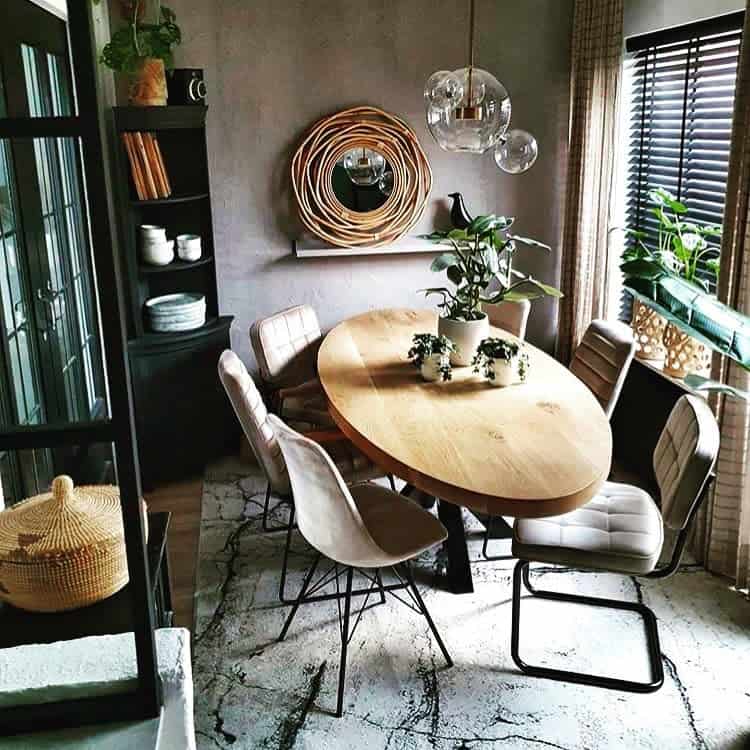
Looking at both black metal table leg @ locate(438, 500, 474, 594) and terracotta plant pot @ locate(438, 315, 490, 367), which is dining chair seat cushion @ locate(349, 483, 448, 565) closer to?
black metal table leg @ locate(438, 500, 474, 594)

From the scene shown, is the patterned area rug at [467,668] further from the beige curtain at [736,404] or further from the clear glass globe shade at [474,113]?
the clear glass globe shade at [474,113]

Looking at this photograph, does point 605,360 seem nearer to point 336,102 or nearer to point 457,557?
point 457,557

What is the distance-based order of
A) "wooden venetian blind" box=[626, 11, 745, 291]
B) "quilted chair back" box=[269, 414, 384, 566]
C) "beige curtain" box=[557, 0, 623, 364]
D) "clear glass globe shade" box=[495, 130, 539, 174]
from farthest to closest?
"beige curtain" box=[557, 0, 623, 364] → "wooden venetian blind" box=[626, 11, 745, 291] → "clear glass globe shade" box=[495, 130, 539, 174] → "quilted chair back" box=[269, 414, 384, 566]

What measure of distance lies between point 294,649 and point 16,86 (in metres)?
2.08

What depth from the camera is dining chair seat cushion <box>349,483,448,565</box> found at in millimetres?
2479

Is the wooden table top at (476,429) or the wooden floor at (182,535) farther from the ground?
the wooden table top at (476,429)

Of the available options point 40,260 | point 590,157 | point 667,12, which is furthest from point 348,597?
point 667,12

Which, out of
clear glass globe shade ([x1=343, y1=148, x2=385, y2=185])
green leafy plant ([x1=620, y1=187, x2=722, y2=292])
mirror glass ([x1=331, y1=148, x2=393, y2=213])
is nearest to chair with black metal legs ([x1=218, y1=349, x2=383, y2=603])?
clear glass globe shade ([x1=343, y1=148, x2=385, y2=185])

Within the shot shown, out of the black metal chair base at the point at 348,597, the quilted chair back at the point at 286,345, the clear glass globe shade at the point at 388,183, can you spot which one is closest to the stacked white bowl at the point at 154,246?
the quilted chair back at the point at 286,345

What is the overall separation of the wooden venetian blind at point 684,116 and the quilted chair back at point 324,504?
2.14 m

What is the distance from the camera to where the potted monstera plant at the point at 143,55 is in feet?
11.9

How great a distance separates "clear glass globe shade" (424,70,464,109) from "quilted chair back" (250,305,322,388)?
1.46 metres

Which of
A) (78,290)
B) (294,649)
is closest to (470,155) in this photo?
(78,290)

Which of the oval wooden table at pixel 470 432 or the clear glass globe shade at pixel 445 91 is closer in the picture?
the oval wooden table at pixel 470 432
